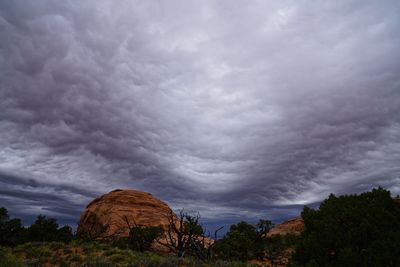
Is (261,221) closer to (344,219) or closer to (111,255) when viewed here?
(111,255)

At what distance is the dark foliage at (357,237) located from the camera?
8.69 meters

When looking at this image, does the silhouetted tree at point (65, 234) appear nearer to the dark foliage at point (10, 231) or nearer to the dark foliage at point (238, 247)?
the dark foliage at point (10, 231)

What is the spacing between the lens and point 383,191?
36.4 feet

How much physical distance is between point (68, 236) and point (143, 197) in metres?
21.5

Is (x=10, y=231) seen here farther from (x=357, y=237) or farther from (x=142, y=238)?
(x=357, y=237)

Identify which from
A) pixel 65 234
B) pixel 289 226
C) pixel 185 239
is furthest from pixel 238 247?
pixel 65 234

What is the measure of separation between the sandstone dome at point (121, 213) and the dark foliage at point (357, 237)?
1493 inches

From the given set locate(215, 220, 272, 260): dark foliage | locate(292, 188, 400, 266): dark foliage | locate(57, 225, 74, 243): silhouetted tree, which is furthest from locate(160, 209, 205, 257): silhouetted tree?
locate(57, 225, 74, 243): silhouetted tree

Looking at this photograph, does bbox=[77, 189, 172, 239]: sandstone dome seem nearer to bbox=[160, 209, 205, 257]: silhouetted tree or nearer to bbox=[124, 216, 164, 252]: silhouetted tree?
bbox=[124, 216, 164, 252]: silhouetted tree

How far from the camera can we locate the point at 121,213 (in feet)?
174

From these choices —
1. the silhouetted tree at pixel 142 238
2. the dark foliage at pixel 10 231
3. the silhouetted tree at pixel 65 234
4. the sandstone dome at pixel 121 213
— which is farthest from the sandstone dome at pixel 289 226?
the dark foliage at pixel 10 231

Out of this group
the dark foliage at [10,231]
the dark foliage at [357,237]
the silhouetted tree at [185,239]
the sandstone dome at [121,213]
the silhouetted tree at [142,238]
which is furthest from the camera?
the sandstone dome at [121,213]

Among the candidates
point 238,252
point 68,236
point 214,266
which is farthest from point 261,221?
point 68,236

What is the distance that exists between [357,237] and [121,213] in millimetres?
49094
